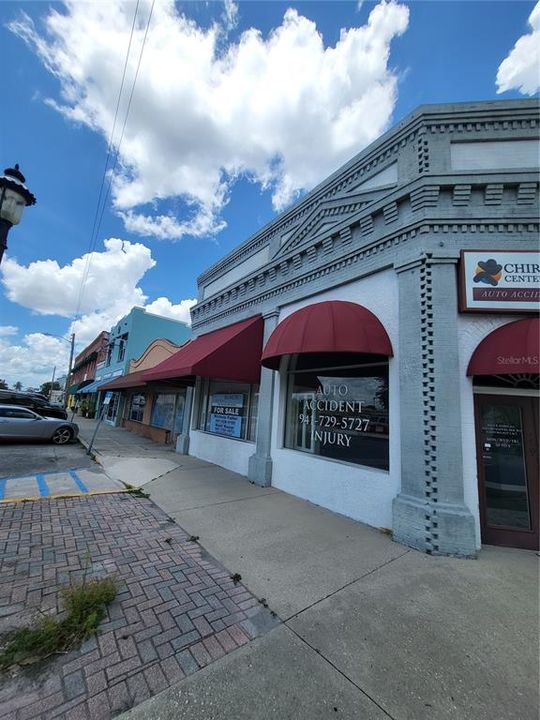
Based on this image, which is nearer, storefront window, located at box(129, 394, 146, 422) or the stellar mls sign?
the stellar mls sign

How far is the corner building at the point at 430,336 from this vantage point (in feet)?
15.8

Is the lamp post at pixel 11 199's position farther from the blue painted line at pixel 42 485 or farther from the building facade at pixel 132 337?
the building facade at pixel 132 337

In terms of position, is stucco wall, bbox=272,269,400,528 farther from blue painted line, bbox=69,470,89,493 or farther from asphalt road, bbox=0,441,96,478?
asphalt road, bbox=0,441,96,478

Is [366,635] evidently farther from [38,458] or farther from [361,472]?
[38,458]

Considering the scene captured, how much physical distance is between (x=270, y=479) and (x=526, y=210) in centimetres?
735

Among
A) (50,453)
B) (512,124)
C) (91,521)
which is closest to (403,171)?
(512,124)

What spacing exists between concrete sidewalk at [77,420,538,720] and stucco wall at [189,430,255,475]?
3568 millimetres

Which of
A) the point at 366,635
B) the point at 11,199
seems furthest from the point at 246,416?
the point at 11,199

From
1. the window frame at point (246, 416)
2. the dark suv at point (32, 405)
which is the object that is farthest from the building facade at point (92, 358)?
the window frame at point (246, 416)

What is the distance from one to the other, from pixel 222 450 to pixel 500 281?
818 cm

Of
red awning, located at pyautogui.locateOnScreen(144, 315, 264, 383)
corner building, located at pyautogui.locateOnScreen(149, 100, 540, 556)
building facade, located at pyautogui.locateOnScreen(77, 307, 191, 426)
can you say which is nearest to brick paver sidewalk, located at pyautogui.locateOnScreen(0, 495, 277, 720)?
corner building, located at pyautogui.locateOnScreen(149, 100, 540, 556)

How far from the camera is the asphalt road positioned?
8557mm

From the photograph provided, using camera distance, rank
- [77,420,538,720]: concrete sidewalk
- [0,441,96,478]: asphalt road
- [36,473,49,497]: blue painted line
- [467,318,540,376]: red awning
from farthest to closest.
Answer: [0,441,96,478]: asphalt road → [36,473,49,497]: blue painted line → [467,318,540,376]: red awning → [77,420,538,720]: concrete sidewalk

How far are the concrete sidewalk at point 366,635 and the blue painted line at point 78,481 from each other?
315 cm
